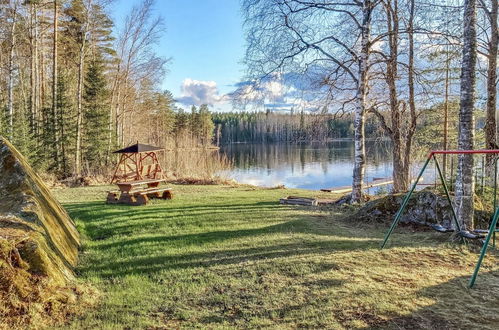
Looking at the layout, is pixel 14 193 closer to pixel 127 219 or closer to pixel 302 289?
pixel 127 219

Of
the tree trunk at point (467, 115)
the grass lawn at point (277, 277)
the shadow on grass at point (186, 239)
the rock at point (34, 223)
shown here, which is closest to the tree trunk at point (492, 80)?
the tree trunk at point (467, 115)

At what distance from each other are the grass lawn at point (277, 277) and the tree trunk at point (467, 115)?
2.16 feet

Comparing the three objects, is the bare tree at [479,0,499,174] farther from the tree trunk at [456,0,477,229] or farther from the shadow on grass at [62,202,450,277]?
the shadow on grass at [62,202,450,277]

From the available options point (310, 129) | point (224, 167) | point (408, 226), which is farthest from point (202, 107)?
point (408, 226)

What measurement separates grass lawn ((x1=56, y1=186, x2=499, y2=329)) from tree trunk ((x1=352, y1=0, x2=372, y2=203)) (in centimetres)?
244

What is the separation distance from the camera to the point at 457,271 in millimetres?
3951

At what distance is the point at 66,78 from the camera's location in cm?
1706

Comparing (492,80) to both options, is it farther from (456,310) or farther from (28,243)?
(28,243)

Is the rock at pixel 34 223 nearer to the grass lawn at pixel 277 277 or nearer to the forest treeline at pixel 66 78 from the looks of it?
the grass lawn at pixel 277 277

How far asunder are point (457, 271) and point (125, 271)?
395cm

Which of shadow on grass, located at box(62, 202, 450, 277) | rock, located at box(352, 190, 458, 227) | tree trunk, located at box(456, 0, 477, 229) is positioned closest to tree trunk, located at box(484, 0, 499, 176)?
rock, located at box(352, 190, 458, 227)

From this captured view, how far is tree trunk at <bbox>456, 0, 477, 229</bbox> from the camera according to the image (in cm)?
477

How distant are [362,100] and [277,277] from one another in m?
6.10

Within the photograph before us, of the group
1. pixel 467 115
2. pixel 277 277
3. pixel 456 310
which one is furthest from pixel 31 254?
pixel 467 115
